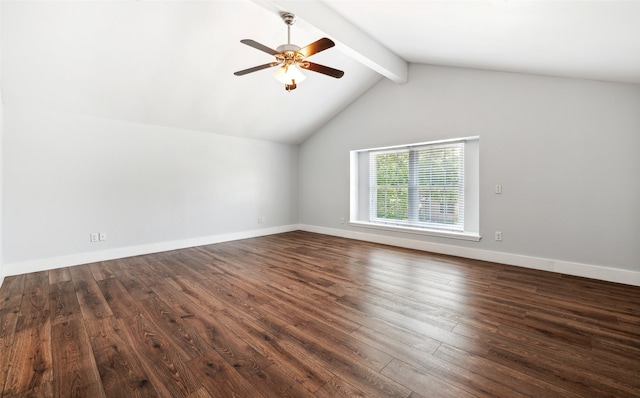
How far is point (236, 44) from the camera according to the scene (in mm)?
3670

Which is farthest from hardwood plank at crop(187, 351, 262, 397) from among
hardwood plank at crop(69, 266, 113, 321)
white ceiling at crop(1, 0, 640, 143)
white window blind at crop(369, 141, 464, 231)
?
white window blind at crop(369, 141, 464, 231)

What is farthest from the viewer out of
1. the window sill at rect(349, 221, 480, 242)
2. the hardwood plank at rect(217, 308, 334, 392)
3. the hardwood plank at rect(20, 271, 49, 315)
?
the window sill at rect(349, 221, 480, 242)

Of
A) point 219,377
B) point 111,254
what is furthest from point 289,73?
point 111,254

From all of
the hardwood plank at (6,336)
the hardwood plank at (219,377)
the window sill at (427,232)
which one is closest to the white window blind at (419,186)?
the window sill at (427,232)

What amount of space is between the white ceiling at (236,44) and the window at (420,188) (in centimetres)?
142

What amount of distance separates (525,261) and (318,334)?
11.0ft

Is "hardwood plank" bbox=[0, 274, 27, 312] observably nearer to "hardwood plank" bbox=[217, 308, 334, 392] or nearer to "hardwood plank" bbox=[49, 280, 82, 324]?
"hardwood plank" bbox=[49, 280, 82, 324]

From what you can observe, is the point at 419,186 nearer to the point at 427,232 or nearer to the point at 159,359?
the point at 427,232

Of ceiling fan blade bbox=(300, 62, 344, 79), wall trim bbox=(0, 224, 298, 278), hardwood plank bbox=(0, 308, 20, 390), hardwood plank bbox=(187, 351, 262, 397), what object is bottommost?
hardwood plank bbox=(187, 351, 262, 397)

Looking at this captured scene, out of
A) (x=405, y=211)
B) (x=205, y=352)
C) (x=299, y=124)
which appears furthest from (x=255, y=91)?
(x=205, y=352)

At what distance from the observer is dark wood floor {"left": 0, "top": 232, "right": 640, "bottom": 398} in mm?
1551

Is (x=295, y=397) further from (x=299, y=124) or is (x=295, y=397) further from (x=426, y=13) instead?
(x=299, y=124)

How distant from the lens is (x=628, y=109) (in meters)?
3.08

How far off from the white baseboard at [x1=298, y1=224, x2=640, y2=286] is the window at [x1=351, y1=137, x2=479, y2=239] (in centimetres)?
23
